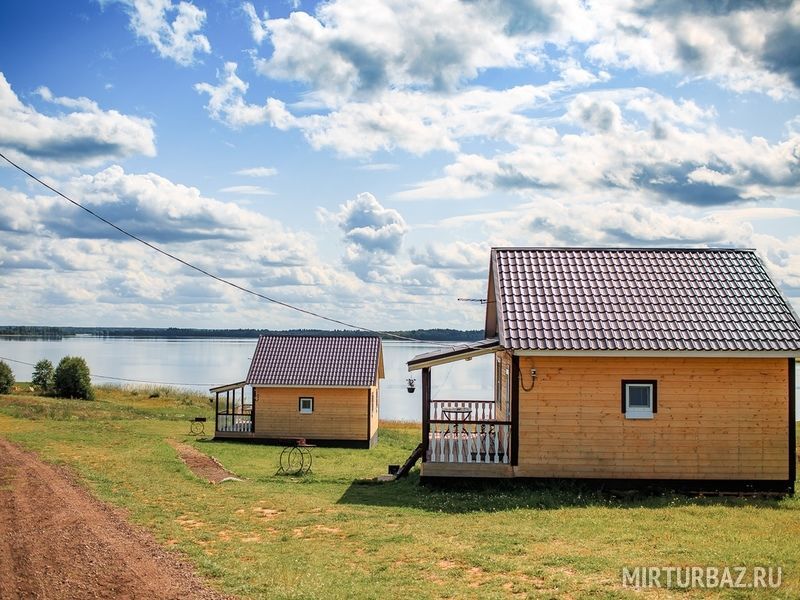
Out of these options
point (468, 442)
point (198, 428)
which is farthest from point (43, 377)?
point (468, 442)

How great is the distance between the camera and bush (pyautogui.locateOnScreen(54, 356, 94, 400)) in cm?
5559

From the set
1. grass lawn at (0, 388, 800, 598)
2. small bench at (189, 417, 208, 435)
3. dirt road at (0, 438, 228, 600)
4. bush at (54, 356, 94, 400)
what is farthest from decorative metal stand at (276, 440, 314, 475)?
bush at (54, 356, 94, 400)

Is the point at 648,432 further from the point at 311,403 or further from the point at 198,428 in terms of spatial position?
the point at 198,428

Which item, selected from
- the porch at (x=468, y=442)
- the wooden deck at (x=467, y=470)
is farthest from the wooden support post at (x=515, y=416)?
the wooden deck at (x=467, y=470)

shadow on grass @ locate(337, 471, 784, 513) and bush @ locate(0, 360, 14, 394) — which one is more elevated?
bush @ locate(0, 360, 14, 394)

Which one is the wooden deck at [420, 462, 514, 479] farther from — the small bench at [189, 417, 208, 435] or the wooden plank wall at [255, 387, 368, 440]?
the small bench at [189, 417, 208, 435]

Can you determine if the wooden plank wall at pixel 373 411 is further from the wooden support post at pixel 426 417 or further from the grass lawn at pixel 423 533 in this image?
the wooden support post at pixel 426 417

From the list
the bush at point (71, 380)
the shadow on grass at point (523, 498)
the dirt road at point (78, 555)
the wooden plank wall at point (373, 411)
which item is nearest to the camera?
the dirt road at point (78, 555)

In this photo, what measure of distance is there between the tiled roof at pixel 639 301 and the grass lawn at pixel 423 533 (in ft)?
11.2

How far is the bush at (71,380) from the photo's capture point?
5559cm

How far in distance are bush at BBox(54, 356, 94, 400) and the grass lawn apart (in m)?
36.7

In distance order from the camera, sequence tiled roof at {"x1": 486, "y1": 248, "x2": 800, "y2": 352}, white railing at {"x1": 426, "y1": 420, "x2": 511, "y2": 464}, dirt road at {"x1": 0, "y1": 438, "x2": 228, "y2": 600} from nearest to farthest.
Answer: dirt road at {"x1": 0, "y1": 438, "x2": 228, "y2": 600} < tiled roof at {"x1": 486, "y1": 248, "x2": 800, "y2": 352} < white railing at {"x1": 426, "y1": 420, "x2": 511, "y2": 464}

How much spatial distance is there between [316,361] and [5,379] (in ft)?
106

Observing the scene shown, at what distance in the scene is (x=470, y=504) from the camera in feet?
Result: 49.9
